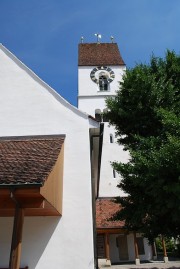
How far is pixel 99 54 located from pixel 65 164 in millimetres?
32704

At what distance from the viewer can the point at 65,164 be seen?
8.69 m

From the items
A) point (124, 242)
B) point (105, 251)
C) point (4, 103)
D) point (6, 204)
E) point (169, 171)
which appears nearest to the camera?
point (6, 204)

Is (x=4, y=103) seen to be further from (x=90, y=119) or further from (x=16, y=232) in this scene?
(x=16, y=232)

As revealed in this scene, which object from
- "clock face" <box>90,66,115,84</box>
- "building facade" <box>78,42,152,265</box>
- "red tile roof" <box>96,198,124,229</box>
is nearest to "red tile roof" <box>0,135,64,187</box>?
"red tile roof" <box>96,198,124,229</box>

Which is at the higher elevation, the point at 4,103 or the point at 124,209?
the point at 4,103

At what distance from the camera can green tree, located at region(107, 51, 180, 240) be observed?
9.12m

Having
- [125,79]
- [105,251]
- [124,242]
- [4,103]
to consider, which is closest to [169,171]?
[125,79]

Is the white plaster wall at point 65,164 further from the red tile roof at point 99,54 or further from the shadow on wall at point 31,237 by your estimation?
the red tile roof at point 99,54

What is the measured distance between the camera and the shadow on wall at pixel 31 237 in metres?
7.51

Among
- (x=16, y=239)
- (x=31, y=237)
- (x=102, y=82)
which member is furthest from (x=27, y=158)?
(x=102, y=82)

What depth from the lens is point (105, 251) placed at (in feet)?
71.1

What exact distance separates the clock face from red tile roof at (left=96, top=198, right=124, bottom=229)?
16.8 metres

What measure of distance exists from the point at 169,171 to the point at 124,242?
16746mm

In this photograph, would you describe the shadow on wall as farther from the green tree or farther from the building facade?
the building facade
